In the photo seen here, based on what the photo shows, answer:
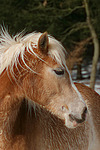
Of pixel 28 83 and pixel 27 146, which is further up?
pixel 28 83

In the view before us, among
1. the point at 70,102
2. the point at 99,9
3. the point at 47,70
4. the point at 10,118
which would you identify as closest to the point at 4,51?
the point at 47,70

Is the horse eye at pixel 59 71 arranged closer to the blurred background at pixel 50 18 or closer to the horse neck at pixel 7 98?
the horse neck at pixel 7 98

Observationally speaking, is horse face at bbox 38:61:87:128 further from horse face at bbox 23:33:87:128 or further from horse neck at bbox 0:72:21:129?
horse neck at bbox 0:72:21:129

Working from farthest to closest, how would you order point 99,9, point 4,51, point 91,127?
point 99,9, point 91,127, point 4,51

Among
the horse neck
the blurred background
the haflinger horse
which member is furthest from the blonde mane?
the blurred background

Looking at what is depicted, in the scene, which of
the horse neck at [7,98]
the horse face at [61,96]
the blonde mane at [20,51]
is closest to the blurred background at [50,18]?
the blonde mane at [20,51]

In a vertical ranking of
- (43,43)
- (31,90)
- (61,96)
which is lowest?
(61,96)

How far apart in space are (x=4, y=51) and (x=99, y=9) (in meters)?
12.5

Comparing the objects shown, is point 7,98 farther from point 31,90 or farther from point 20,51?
point 20,51

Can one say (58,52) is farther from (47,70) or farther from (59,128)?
(59,128)

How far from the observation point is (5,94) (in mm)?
2379

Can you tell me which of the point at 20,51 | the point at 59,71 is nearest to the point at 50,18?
the point at 20,51

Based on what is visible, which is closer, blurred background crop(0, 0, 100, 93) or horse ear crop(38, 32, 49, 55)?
horse ear crop(38, 32, 49, 55)

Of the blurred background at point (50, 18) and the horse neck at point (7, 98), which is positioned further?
the blurred background at point (50, 18)
